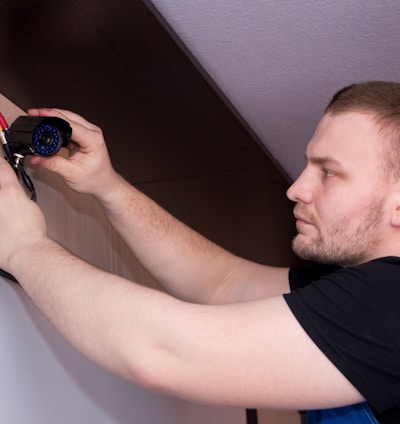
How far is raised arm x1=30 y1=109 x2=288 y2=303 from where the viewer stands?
125 centimetres

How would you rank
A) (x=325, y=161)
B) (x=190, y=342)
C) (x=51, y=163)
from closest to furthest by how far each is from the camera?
(x=190, y=342)
(x=51, y=163)
(x=325, y=161)

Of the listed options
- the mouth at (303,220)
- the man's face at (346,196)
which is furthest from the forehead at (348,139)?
the mouth at (303,220)

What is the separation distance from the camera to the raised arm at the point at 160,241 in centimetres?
125

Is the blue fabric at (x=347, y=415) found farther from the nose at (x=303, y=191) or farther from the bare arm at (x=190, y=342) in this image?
the nose at (x=303, y=191)

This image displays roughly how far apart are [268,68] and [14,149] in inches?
22.9

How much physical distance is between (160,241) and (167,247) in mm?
22

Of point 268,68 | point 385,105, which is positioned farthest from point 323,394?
point 268,68

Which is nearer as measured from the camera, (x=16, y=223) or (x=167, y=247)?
(x=16, y=223)

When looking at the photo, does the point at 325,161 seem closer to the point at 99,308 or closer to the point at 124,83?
the point at 124,83

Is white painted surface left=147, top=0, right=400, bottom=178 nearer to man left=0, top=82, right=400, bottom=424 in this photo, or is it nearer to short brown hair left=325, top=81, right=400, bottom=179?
short brown hair left=325, top=81, right=400, bottom=179

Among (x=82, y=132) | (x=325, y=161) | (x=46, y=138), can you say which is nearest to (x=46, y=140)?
(x=46, y=138)

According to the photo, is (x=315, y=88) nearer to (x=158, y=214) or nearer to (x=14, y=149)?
(x=158, y=214)

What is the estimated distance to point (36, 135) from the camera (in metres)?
1.07

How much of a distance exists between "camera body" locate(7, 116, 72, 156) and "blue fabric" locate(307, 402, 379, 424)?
0.65 meters
